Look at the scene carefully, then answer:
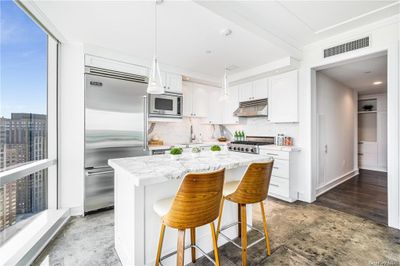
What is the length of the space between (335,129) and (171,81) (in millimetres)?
4013

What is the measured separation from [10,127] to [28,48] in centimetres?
102

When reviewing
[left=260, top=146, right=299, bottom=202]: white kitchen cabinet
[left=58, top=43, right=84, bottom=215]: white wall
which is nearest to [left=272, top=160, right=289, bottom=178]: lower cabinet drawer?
[left=260, top=146, right=299, bottom=202]: white kitchen cabinet

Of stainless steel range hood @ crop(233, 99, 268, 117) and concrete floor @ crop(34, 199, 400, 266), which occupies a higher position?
stainless steel range hood @ crop(233, 99, 268, 117)

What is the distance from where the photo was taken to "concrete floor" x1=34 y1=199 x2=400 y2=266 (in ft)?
6.11

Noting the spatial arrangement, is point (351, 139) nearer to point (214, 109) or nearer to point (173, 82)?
point (214, 109)

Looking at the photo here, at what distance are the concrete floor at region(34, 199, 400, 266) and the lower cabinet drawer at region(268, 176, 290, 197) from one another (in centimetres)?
57

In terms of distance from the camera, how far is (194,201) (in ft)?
4.18

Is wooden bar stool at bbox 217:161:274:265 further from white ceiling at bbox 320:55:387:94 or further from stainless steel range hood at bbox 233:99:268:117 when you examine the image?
white ceiling at bbox 320:55:387:94

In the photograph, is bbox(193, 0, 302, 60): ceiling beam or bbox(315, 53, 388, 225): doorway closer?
bbox(193, 0, 302, 60): ceiling beam

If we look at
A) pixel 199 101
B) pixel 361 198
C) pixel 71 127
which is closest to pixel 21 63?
pixel 71 127

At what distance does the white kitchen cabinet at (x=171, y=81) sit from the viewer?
3.86 metres

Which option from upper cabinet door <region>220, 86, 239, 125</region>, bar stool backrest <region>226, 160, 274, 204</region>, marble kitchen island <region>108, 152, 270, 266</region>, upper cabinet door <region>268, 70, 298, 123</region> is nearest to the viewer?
marble kitchen island <region>108, 152, 270, 266</region>

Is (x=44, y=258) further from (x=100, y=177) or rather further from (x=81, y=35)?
(x=81, y=35)

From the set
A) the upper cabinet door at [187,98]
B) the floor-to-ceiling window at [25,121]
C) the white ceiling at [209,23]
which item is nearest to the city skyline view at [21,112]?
the floor-to-ceiling window at [25,121]
